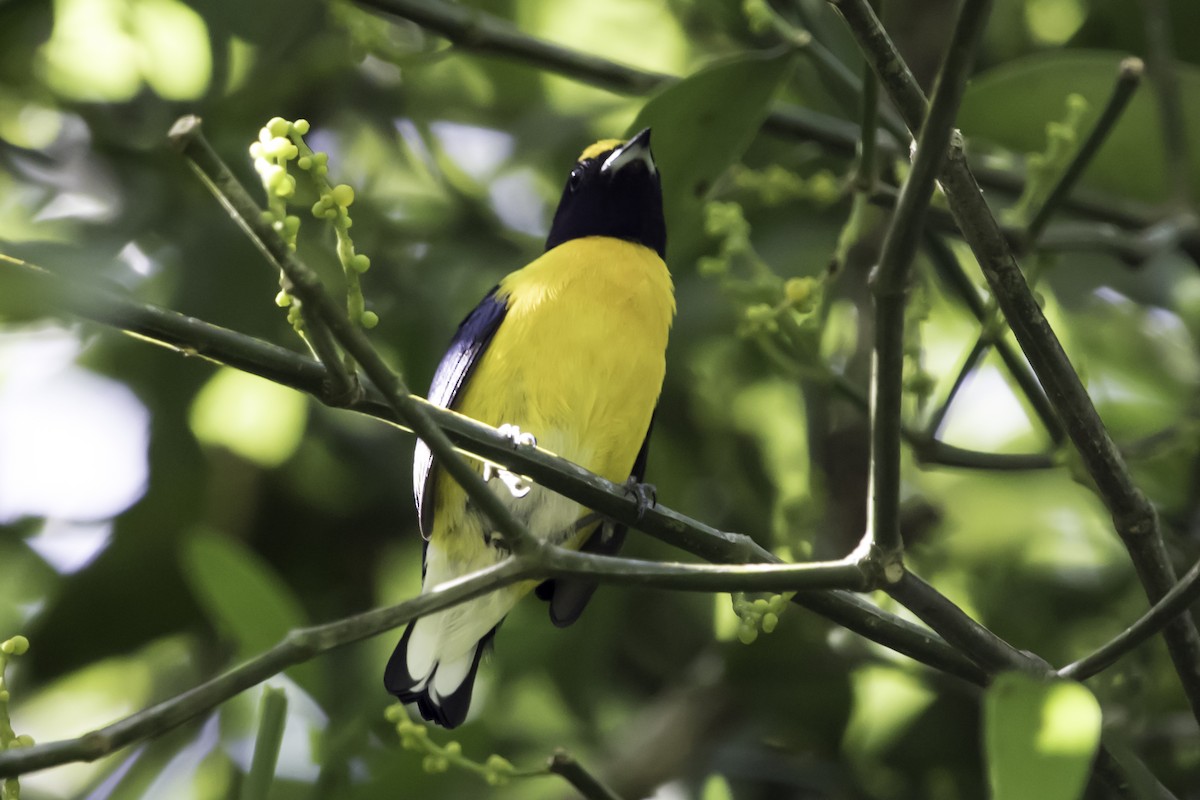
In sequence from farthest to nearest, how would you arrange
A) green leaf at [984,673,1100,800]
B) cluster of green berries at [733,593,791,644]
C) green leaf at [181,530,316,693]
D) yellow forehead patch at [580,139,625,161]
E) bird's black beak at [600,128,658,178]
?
1. yellow forehead patch at [580,139,625,161]
2. bird's black beak at [600,128,658,178]
3. green leaf at [181,530,316,693]
4. cluster of green berries at [733,593,791,644]
5. green leaf at [984,673,1100,800]

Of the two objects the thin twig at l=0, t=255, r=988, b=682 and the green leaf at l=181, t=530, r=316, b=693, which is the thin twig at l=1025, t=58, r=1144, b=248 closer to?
the thin twig at l=0, t=255, r=988, b=682

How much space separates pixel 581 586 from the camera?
10.1ft

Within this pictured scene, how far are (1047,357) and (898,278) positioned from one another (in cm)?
32

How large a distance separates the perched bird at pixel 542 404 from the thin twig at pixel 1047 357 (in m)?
1.19

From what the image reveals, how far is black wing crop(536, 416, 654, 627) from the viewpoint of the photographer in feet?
10.4

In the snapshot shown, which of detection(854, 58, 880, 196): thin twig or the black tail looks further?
the black tail

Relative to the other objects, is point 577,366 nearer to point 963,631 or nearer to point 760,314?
point 760,314

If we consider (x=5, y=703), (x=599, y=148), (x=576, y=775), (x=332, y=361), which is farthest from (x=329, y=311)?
(x=599, y=148)

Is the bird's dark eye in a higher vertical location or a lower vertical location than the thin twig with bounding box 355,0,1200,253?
lower

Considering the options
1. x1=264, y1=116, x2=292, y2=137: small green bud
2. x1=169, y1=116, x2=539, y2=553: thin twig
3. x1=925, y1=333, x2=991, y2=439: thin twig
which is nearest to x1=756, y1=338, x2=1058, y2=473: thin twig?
x1=925, y1=333, x2=991, y2=439: thin twig

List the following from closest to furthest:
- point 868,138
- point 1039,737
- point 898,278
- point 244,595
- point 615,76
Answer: point 1039,737 → point 898,278 → point 868,138 → point 244,595 → point 615,76

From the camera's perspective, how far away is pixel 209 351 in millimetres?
1588

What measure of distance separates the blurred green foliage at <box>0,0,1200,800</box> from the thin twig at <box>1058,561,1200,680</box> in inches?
45.6

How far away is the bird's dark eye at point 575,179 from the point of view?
369cm
